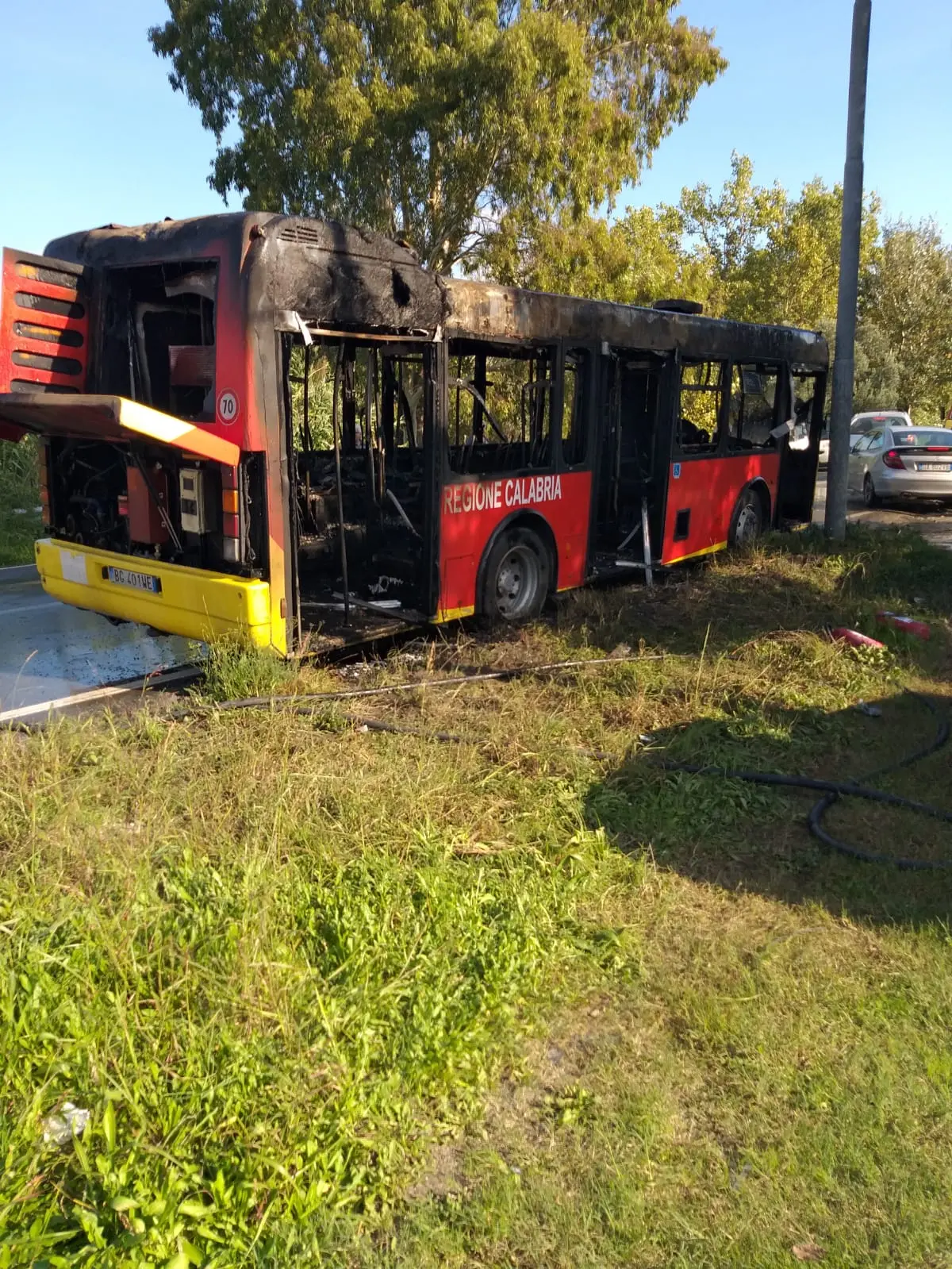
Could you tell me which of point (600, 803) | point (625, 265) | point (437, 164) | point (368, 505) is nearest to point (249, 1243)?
point (600, 803)

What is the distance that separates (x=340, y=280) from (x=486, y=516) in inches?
86.3

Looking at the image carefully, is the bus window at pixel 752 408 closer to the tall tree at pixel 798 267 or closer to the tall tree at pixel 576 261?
the tall tree at pixel 576 261

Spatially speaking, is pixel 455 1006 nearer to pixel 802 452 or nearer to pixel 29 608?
pixel 29 608

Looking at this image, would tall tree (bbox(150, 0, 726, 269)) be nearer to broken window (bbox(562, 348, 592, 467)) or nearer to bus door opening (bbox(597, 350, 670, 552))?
bus door opening (bbox(597, 350, 670, 552))

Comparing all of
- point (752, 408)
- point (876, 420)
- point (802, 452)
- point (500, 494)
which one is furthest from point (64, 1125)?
point (876, 420)

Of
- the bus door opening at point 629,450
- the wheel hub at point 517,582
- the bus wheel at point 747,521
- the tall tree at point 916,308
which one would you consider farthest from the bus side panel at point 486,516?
the tall tree at point 916,308

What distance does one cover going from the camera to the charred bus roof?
5465mm

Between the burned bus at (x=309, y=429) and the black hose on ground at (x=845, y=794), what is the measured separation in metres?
2.76

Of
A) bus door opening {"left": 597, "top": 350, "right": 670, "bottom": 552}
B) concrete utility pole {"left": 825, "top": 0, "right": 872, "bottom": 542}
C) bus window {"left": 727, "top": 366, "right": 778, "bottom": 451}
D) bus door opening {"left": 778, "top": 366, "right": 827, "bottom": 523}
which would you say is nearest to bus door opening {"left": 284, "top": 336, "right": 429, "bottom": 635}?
bus door opening {"left": 597, "top": 350, "right": 670, "bottom": 552}

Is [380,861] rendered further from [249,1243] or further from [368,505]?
[368,505]

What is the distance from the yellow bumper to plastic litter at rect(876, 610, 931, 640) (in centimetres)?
476

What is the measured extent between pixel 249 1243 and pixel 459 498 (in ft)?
18.1

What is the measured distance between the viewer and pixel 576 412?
27.6 feet

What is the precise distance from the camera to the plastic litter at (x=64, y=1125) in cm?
231
